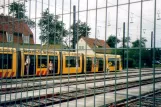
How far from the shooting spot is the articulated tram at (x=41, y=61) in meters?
4.39

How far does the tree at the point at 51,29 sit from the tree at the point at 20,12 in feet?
1.07

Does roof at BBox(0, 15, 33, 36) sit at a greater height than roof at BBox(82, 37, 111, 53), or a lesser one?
greater

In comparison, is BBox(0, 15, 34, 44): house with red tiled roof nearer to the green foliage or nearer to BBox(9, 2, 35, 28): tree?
BBox(9, 2, 35, 28): tree

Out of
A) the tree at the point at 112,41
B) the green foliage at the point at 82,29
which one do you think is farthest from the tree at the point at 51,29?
the tree at the point at 112,41

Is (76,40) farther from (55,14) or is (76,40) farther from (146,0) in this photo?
(146,0)

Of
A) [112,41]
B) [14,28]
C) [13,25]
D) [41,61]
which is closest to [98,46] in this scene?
[112,41]

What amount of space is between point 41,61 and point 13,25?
5792mm

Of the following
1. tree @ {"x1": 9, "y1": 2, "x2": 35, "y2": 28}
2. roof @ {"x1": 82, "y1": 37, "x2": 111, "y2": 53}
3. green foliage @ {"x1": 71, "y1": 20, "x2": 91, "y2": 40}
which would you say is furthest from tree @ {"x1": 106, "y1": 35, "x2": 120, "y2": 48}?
tree @ {"x1": 9, "y1": 2, "x2": 35, "y2": 28}

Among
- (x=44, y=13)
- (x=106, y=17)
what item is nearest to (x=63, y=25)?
(x=44, y=13)

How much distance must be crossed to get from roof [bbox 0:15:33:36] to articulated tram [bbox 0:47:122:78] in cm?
47

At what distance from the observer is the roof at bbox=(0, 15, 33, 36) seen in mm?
5215

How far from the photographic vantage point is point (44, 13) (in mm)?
4574

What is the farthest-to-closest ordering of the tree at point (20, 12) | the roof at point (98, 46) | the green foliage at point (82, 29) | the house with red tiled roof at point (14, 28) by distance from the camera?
the house with red tiled roof at point (14, 28), the tree at point (20, 12), the green foliage at point (82, 29), the roof at point (98, 46)

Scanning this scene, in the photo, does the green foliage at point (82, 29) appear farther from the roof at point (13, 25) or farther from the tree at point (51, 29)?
the roof at point (13, 25)
